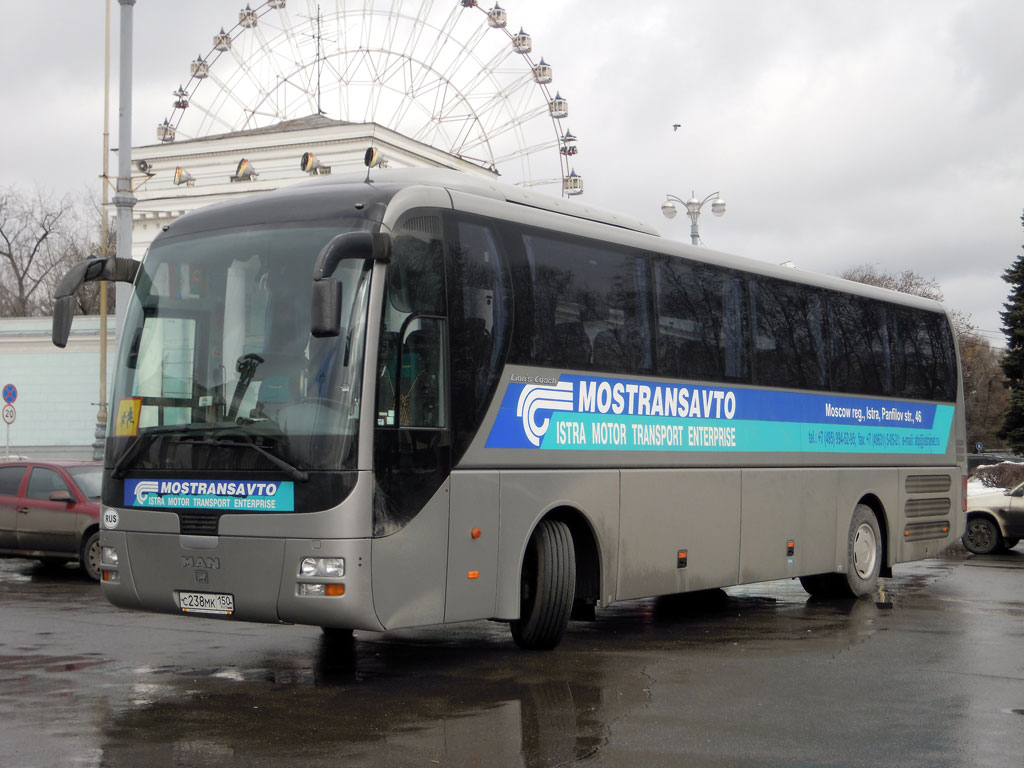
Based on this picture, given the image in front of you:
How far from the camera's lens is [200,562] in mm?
9008

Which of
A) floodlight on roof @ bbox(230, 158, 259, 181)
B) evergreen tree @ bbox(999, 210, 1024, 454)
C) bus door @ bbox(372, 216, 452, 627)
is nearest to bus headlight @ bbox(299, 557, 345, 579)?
bus door @ bbox(372, 216, 452, 627)

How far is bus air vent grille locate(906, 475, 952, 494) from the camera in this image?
1617 centimetres

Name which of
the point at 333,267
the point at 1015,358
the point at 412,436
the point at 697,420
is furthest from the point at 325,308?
the point at 1015,358

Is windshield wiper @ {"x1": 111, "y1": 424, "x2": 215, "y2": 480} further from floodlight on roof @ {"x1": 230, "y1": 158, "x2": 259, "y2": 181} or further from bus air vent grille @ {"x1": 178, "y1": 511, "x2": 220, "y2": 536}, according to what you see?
floodlight on roof @ {"x1": 230, "y1": 158, "x2": 259, "y2": 181}

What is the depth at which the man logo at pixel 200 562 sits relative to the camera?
352 inches

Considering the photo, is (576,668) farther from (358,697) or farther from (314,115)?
(314,115)

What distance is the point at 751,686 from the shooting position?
914cm

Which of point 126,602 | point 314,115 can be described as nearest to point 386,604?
point 126,602

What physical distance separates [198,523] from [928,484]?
34.9 ft

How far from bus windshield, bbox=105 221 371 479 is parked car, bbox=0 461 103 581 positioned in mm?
7673

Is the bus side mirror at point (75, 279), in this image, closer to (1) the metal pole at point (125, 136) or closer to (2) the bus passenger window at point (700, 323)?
(2) the bus passenger window at point (700, 323)

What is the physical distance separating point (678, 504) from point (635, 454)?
2.90ft

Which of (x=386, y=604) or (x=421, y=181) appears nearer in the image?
(x=386, y=604)

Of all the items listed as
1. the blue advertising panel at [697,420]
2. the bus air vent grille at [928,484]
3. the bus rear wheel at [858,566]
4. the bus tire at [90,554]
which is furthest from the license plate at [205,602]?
the bus air vent grille at [928,484]
